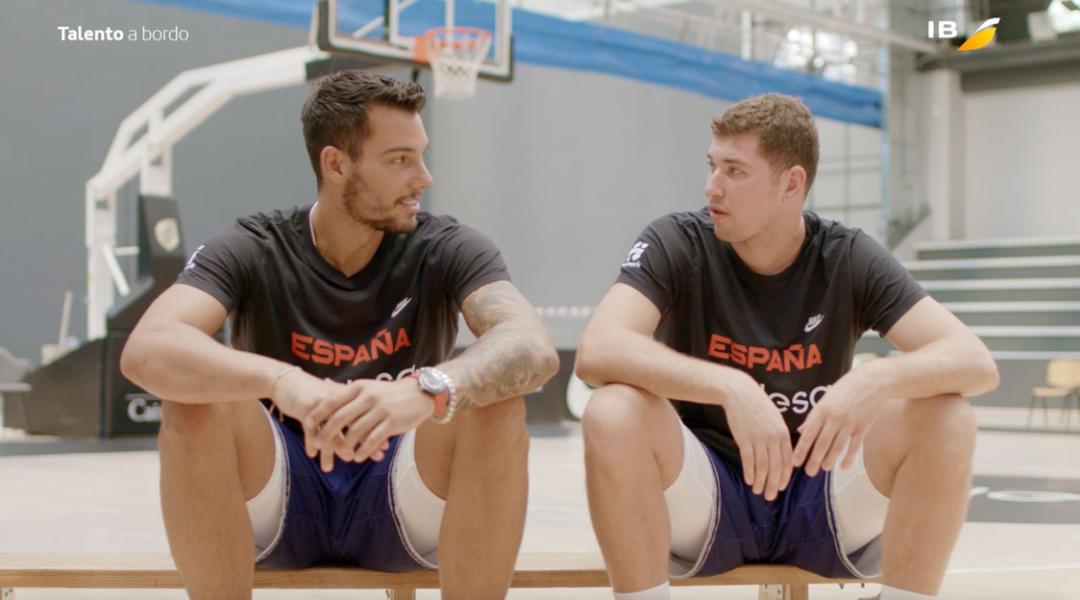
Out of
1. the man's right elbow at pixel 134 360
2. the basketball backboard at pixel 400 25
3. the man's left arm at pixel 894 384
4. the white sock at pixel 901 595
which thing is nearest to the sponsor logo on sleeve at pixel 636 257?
the man's left arm at pixel 894 384

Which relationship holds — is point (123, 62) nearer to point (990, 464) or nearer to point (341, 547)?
point (990, 464)

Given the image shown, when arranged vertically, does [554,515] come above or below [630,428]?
below

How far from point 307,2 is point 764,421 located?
7091 mm

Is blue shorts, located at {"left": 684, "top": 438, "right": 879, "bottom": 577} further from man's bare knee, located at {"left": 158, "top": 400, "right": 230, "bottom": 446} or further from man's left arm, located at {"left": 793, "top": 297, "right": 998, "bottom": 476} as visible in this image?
man's bare knee, located at {"left": 158, "top": 400, "right": 230, "bottom": 446}

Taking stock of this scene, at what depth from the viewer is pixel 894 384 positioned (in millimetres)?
2176

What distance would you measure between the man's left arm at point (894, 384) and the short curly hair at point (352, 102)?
100 centimetres

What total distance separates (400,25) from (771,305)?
244 inches

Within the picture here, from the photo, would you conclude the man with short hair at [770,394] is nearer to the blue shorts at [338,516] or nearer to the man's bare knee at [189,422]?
the blue shorts at [338,516]

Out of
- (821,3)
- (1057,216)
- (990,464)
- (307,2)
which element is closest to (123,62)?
(307,2)

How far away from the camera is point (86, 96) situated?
13.5 meters

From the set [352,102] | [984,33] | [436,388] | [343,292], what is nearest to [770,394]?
[436,388]

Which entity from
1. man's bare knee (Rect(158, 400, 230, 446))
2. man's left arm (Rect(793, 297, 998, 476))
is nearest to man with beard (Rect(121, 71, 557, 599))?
man's bare knee (Rect(158, 400, 230, 446))

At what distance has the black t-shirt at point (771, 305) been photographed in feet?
8.00

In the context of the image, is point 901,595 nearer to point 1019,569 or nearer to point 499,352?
point 499,352
